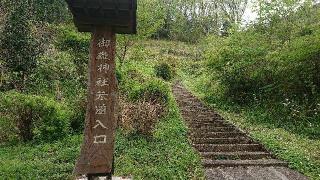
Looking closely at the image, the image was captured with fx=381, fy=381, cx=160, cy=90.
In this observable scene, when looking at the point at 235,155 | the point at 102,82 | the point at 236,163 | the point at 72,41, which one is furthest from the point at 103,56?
the point at 72,41

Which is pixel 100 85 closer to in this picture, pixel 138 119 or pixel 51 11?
pixel 138 119

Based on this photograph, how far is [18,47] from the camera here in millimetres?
14352

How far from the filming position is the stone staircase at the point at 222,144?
8.60 metres

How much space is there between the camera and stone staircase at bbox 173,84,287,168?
8602 millimetres

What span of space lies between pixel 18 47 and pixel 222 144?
8.75 m

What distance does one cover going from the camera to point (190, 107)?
50.0 ft

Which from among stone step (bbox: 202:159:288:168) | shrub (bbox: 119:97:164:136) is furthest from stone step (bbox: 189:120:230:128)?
stone step (bbox: 202:159:288:168)

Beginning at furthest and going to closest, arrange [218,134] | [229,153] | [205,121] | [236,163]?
1. [205,121]
2. [218,134]
3. [229,153]
4. [236,163]

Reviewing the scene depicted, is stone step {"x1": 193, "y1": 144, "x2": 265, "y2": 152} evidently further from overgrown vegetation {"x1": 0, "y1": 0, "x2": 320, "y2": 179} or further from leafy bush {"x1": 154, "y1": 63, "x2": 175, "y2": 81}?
leafy bush {"x1": 154, "y1": 63, "x2": 175, "y2": 81}

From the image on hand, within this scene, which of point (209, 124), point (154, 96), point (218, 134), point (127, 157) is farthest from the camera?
point (154, 96)

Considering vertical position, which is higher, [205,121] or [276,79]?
[276,79]

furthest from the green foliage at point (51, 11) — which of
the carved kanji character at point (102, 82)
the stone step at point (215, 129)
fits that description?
the carved kanji character at point (102, 82)

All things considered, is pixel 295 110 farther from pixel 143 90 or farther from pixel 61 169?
pixel 61 169

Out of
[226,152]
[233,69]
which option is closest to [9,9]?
[233,69]
